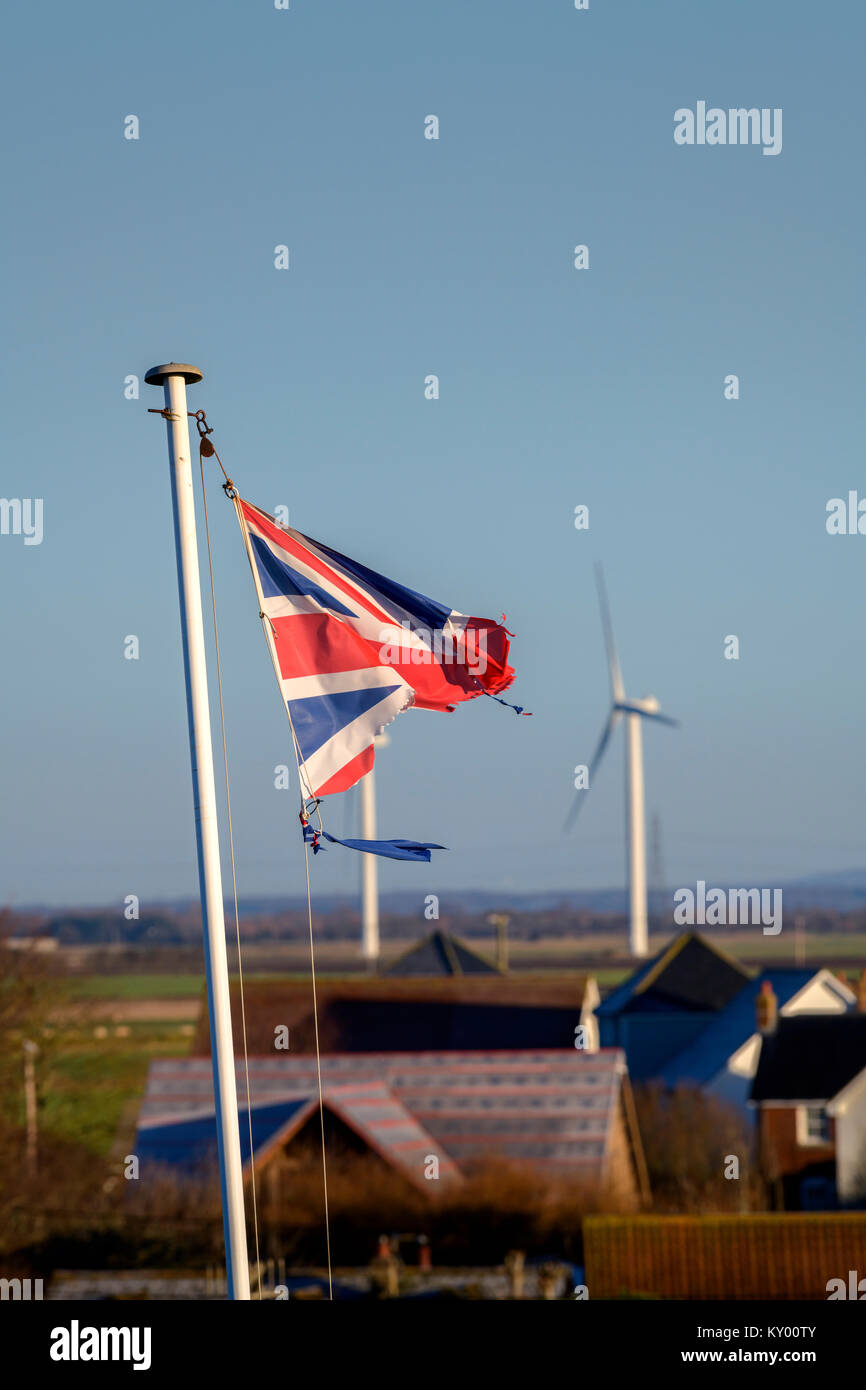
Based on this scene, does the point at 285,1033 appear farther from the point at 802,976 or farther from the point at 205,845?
the point at 205,845

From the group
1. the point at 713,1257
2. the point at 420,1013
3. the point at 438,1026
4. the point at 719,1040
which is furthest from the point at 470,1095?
the point at 713,1257

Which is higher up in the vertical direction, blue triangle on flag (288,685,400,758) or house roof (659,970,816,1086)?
house roof (659,970,816,1086)

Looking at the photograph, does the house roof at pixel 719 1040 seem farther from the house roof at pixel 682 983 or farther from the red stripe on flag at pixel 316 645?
the red stripe on flag at pixel 316 645

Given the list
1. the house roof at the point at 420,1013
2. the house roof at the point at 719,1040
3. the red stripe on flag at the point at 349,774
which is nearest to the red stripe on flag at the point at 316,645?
the red stripe on flag at the point at 349,774

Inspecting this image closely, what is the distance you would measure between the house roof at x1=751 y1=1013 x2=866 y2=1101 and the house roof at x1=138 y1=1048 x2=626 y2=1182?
6.57 m

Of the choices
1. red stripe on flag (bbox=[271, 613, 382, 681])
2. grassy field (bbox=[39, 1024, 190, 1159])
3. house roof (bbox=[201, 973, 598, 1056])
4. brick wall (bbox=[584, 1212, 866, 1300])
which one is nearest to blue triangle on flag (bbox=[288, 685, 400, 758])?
red stripe on flag (bbox=[271, 613, 382, 681])

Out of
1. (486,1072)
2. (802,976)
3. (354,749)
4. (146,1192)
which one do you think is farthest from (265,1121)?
(354,749)

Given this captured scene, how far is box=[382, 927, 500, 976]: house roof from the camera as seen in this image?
135 metres

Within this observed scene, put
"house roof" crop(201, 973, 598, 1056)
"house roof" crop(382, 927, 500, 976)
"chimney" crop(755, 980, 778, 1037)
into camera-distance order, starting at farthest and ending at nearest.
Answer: "house roof" crop(382, 927, 500, 976) < "house roof" crop(201, 973, 598, 1056) < "chimney" crop(755, 980, 778, 1037)

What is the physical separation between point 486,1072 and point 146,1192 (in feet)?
54.1

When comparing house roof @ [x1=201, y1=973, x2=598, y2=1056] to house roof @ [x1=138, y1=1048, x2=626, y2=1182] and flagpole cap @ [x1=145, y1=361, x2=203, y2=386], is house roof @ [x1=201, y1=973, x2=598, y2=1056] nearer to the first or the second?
house roof @ [x1=138, y1=1048, x2=626, y2=1182]

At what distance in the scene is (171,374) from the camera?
12.3 meters

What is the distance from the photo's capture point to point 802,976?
97.4m

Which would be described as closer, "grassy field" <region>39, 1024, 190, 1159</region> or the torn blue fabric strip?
the torn blue fabric strip
